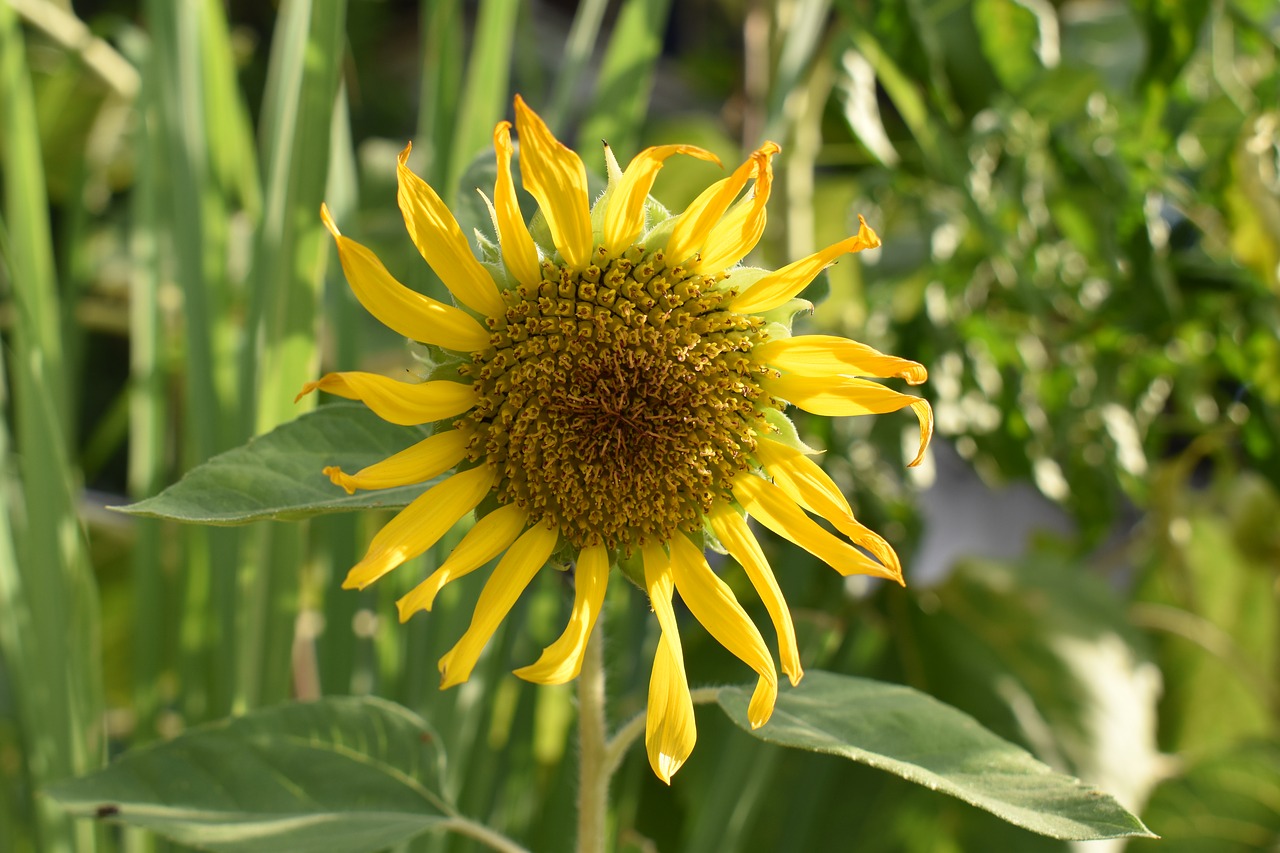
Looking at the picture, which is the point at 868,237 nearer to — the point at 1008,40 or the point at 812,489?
the point at 812,489

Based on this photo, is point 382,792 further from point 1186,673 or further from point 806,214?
point 1186,673

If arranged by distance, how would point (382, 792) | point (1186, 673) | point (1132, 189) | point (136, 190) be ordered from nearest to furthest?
point (382, 792), point (1132, 189), point (136, 190), point (1186, 673)

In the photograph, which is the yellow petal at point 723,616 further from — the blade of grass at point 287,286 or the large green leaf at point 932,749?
the blade of grass at point 287,286

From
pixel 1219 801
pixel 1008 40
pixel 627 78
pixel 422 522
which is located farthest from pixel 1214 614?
pixel 422 522

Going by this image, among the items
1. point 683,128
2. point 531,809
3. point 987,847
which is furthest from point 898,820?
point 683,128

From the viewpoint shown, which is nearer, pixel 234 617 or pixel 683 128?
pixel 234 617

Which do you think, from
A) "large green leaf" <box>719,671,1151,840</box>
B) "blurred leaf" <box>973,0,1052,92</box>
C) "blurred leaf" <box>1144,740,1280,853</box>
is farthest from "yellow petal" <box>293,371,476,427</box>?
"blurred leaf" <box>1144,740,1280,853</box>

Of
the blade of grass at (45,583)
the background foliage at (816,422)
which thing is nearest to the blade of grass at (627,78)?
the background foliage at (816,422)
